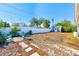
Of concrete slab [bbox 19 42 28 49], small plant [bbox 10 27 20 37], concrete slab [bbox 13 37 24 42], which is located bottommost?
concrete slab [bbox 19 42 28 49]

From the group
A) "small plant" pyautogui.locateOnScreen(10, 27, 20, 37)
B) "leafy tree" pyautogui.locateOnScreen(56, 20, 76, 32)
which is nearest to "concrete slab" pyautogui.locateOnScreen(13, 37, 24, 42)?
"small plant" pyautogui.locateOnScreen(10, 27, 20, 37)

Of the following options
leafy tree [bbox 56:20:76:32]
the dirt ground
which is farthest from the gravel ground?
leafy tree [bbox 56:20:76:32]

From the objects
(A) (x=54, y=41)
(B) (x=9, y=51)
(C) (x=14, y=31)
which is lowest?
(B) (x=9, y=51)

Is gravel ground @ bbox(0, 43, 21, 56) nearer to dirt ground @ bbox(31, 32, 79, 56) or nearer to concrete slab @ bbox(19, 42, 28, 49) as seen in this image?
concrete slab @ bbox(19, 42, 28, 49)

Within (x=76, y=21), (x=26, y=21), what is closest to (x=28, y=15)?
(x=26, y=21)

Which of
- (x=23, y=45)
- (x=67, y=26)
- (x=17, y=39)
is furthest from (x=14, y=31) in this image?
(x=67, y=26)

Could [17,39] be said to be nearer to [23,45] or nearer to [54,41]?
[23,45]

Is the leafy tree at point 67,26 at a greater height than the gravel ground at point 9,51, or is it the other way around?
the leafy tree at point 67,26

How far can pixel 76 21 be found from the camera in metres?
2.12

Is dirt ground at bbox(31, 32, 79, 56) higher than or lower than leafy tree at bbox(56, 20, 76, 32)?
lower

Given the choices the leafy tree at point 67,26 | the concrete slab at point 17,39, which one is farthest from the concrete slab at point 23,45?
the leafy tree at point 67,26

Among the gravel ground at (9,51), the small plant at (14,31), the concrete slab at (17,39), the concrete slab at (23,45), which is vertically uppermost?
the small plant at (14,31)

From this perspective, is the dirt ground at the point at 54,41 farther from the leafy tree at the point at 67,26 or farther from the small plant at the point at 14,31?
the small plant at the point at 14,31

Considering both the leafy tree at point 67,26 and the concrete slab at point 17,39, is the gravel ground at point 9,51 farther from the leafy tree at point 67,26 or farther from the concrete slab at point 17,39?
the leafy tree at point 67,26
